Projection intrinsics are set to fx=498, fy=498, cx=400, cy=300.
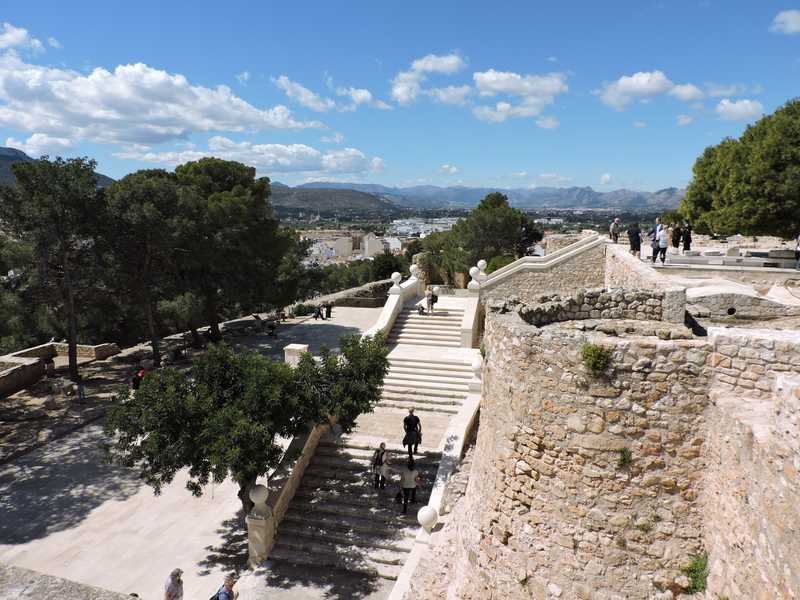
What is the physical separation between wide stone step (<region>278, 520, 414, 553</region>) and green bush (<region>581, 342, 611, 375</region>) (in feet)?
18.0

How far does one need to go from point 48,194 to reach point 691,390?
16.4 meters

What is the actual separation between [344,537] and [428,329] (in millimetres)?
8649

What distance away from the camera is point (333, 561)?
8508 millimetres

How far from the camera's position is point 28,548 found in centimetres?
850

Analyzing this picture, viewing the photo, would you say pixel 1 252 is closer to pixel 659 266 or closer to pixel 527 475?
pixel 527 475

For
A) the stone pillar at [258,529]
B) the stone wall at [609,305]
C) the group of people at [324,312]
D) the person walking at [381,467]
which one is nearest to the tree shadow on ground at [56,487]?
the stone pillar at [258,529]

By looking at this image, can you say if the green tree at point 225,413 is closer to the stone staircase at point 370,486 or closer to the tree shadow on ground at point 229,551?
the tree shadow on ground at point 229,551

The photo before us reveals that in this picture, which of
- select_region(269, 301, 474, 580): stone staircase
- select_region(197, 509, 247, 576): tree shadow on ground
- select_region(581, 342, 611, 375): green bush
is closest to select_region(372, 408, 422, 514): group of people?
select_region(269, 301, 474, 580): stone staircase

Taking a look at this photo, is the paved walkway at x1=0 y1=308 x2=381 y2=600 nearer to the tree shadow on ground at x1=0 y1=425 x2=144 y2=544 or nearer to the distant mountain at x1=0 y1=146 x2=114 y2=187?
the tree shadow on ground at x1=0 y1=425 x2=144 y2=544

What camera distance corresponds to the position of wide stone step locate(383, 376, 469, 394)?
1320 centimetres

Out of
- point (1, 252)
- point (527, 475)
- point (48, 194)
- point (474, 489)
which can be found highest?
point (48, 194)

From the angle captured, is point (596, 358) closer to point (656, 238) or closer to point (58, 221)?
point (656, 238)

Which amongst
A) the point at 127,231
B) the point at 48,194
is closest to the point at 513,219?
the point at 127,231

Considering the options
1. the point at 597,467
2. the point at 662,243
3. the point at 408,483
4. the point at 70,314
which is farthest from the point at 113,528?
the point at 662,243
